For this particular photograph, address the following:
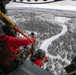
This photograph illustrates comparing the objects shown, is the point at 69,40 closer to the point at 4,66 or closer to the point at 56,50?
the point at 56,50

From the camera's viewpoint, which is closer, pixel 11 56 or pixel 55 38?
pixel 11 56

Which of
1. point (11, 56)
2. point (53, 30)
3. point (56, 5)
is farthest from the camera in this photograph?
point (56, 5)

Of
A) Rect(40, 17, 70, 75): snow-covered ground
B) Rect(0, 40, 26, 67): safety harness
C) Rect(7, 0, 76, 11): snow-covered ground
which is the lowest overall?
Rect(40, 17, 70, 75): snow-covered ground

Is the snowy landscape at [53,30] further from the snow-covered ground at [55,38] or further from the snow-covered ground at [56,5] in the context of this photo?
the snow-covered ground at [56,5]

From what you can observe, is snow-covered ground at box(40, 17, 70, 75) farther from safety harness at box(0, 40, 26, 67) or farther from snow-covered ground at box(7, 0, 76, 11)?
safety harness at box(0, 40, 26, 67)

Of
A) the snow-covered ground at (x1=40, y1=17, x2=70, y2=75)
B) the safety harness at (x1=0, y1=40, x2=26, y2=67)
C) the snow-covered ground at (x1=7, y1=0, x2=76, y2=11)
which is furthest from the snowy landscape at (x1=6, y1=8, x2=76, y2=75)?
the safety harness at (x1=0, y1=40, x2=26, y2=67)

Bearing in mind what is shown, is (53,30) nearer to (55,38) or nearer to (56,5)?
(55,38)

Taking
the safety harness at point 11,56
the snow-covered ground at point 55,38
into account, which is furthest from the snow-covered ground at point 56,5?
the safety harness at point 11,56

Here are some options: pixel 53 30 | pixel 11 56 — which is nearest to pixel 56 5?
pixel 53 30
